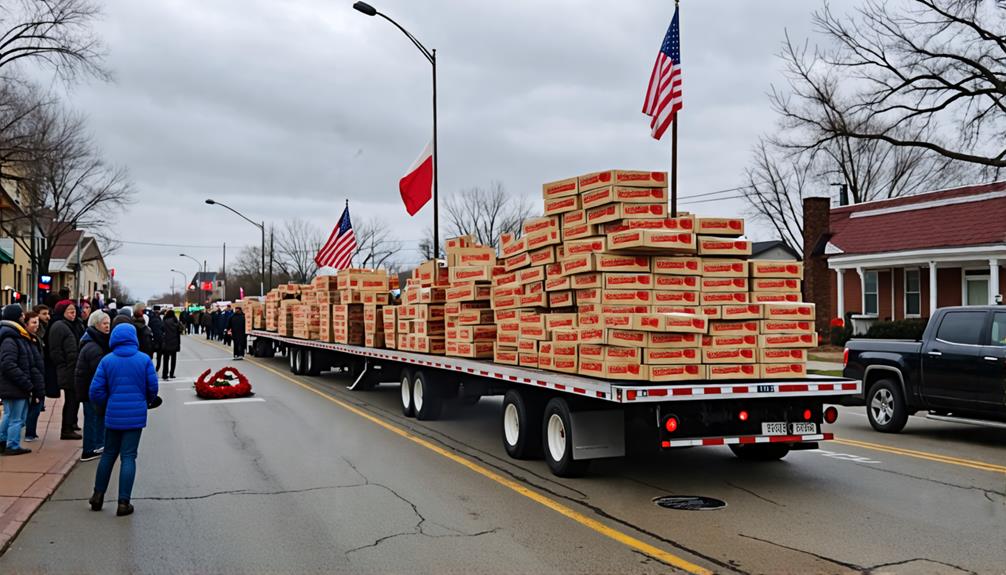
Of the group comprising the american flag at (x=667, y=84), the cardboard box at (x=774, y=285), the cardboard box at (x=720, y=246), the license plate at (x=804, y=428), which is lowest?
the license plate at (x=804, y=428)

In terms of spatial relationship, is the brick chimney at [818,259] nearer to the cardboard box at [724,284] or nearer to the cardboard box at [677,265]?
the cardboard box at [724,284]

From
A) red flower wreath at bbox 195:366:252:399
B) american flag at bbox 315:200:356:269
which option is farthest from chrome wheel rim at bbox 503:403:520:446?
american flag at bbox 315:200:356:269

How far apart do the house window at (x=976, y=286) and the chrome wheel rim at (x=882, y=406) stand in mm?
17261

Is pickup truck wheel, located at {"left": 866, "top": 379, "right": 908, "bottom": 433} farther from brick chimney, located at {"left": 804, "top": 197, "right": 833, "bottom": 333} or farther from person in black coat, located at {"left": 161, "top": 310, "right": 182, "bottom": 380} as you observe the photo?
→ brick chimney, located at {"left": 804, "top": 197, "right": 833, "bottom": 333}

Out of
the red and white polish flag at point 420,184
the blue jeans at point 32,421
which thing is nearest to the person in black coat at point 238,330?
the red and white polish flag at point 420,184

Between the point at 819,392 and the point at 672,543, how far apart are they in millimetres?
2674

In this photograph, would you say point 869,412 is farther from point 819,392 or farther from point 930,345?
point 819,392

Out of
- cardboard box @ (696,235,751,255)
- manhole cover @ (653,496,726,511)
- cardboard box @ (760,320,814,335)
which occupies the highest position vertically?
cardboard box @ (696,235,751,255)

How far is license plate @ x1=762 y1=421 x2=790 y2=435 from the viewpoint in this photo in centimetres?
822

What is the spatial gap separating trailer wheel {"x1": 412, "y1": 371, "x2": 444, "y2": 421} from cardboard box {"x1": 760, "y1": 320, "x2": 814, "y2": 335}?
636cm

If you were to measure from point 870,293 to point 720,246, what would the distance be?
25.0 m

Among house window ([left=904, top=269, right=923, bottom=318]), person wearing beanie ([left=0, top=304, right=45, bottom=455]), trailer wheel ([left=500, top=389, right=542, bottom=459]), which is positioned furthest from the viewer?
house window ([left=904, top=269, right=923, bottom=318])

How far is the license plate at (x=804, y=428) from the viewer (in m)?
8.32

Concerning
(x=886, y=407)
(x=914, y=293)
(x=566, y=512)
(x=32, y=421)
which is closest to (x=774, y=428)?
(x=566, y=512)
